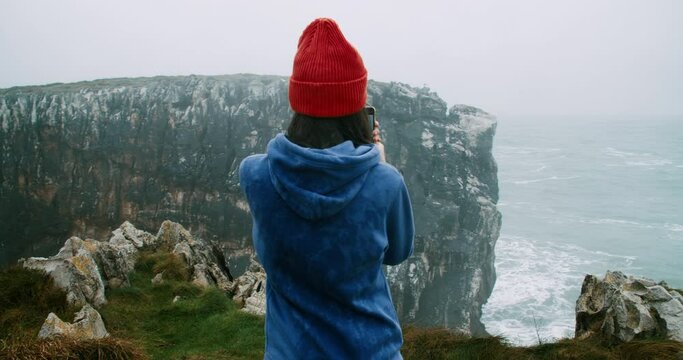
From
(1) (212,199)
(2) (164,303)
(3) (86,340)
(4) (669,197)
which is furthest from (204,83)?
(4) (669,197)

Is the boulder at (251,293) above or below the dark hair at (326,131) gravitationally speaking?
below

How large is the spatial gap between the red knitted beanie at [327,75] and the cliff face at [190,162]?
5111 cm

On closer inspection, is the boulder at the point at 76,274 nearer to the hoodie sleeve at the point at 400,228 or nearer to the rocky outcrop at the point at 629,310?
the hoodie sleeve at the point at 400,228

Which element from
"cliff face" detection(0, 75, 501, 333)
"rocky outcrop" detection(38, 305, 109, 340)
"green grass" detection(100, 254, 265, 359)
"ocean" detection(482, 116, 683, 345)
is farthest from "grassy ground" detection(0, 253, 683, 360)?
"cliff face" detection(0, 75, 501, 333)

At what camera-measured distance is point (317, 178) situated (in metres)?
2.10

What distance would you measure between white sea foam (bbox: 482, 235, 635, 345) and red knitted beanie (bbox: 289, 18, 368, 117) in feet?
135

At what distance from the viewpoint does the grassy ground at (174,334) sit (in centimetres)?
681

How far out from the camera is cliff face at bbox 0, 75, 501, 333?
178 feet

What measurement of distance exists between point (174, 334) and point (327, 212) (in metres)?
9.87

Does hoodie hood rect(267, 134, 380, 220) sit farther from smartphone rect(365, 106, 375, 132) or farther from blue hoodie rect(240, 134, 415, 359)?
smartphone rect(365, 106, 375, 132)

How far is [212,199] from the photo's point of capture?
58.3 meters

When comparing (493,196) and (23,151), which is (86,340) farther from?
(23,151)

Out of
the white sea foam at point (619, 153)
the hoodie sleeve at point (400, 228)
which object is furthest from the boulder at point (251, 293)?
the white sea foam at point (619, 153)

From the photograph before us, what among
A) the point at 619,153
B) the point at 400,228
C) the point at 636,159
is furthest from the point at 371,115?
the point at 619,153
